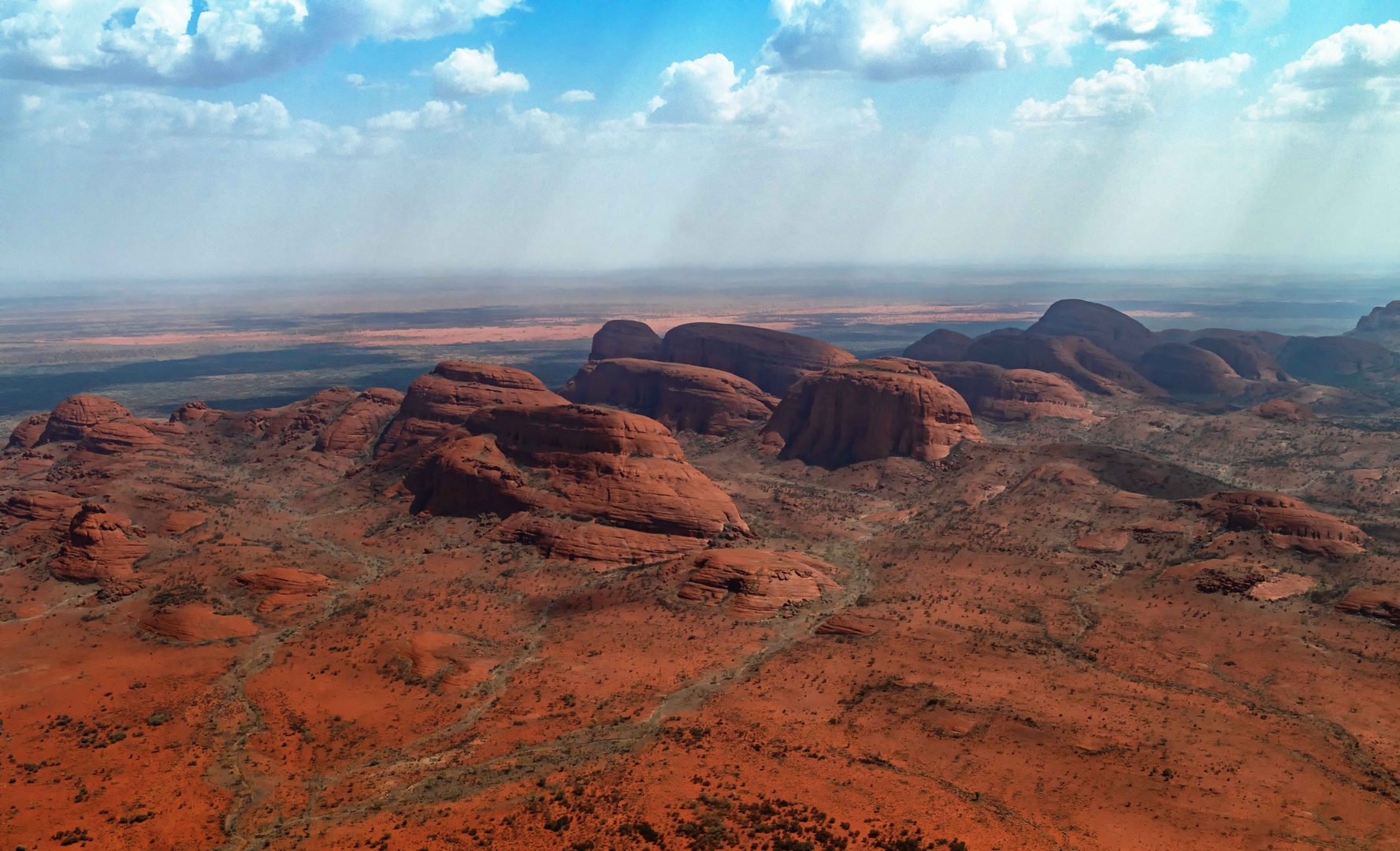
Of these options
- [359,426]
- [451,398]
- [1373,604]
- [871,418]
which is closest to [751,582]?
[1373,604]

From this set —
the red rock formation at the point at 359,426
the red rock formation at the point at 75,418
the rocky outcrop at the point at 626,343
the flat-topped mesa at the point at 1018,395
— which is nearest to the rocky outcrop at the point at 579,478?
the red rock formation at the point at 359,426

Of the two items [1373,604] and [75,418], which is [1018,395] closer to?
[1373,604]

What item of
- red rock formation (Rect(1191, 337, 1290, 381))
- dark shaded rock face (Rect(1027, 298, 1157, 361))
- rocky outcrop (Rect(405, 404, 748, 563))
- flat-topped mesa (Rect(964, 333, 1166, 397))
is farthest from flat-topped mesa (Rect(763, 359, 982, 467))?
red rock formation (Rect(1191, 337, 1290, 381))

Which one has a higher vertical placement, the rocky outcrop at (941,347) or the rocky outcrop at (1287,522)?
the rocky outcrop at (941,347)

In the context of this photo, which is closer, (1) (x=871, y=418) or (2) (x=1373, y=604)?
(2) (x=1373, y=604)

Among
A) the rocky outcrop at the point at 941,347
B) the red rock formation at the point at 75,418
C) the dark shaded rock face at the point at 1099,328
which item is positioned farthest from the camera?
the dark shaded rock face at the point at 1099,328

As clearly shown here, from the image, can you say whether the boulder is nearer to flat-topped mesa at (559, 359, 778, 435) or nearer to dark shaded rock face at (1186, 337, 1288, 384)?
flat-topped mesa at (559, 359, 778, 435)

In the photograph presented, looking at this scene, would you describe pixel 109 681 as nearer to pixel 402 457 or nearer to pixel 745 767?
pixel 745 767

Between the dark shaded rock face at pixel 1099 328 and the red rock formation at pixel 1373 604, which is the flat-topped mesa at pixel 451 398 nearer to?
the red rock formation at pixel 1373 604
